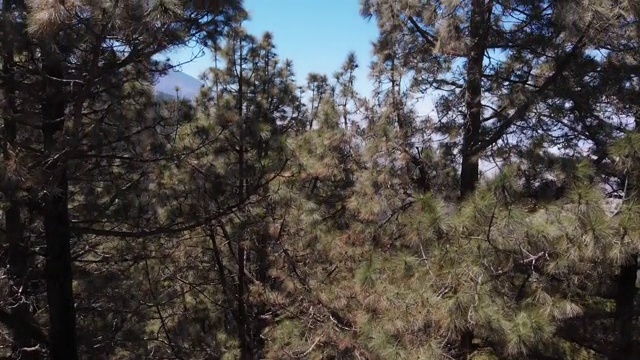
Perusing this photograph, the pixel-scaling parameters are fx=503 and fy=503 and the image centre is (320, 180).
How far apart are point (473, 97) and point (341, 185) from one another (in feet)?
11.4

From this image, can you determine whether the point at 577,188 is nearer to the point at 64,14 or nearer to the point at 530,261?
the point at 530,261

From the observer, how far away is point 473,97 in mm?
5242

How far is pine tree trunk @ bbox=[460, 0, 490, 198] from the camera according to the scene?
493cm

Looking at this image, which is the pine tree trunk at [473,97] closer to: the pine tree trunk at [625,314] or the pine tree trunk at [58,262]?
the pine tree trunk at [625,314]

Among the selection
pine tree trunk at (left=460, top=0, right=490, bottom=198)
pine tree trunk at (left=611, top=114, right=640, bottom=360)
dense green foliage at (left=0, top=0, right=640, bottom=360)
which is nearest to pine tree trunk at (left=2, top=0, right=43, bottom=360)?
dense green foliage at (left=0, top=0, right=640, bottom=360)

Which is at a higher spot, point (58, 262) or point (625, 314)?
point (58, 262)

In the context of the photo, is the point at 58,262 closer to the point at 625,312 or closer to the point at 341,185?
the point at 341,185

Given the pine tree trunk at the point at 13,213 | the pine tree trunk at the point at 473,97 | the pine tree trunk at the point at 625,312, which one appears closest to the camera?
the pine tree trunk at the point at 13,213

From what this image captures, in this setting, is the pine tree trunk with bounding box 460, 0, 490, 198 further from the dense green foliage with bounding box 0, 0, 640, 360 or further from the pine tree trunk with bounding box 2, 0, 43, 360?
the pine tree trunk with bounding box 2, 0, 43, 360

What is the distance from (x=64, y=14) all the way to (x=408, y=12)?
11.4 ft

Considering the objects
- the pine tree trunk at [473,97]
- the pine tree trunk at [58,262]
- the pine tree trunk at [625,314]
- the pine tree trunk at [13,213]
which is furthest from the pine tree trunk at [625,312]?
the pine tree trunk at [13,213]

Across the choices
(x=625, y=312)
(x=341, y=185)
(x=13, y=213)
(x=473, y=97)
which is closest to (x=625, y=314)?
(x=625, y=312)

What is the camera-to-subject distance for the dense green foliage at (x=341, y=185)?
3.94m

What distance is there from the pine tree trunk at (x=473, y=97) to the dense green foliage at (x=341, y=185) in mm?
25
